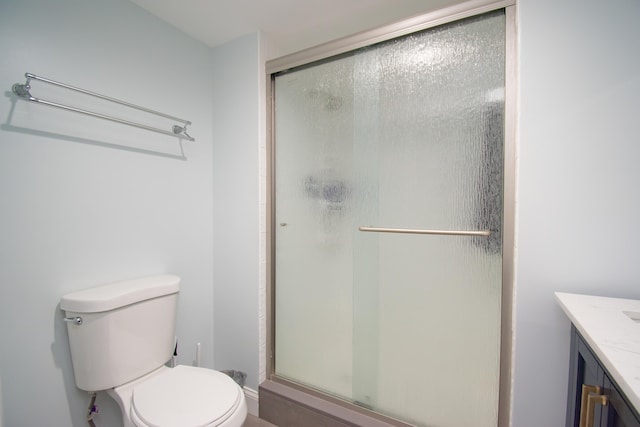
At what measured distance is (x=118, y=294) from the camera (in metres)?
1.14

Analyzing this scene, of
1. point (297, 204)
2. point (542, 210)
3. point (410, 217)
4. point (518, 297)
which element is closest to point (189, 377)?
point (297, 204)

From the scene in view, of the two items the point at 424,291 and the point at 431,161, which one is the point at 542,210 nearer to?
the point at 431,161

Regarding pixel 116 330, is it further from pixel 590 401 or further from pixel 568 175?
pixel 568 175

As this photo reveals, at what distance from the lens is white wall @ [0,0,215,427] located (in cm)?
101

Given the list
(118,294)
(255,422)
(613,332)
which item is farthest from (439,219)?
(255,422)

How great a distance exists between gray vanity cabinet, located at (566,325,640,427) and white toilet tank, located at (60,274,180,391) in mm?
1599

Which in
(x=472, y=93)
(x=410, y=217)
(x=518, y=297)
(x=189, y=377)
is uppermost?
(x=472, y=93)

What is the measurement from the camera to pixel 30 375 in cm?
105

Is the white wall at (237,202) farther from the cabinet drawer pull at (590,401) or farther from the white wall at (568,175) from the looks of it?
the cabinet drawer pull at (590,401)

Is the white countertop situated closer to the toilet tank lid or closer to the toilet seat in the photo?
the toilet seat

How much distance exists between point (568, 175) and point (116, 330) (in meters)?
1.89

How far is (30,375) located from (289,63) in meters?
1.85

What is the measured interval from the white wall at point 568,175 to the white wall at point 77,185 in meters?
1.71

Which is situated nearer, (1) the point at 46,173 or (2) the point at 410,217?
(1) the point at 46,173
